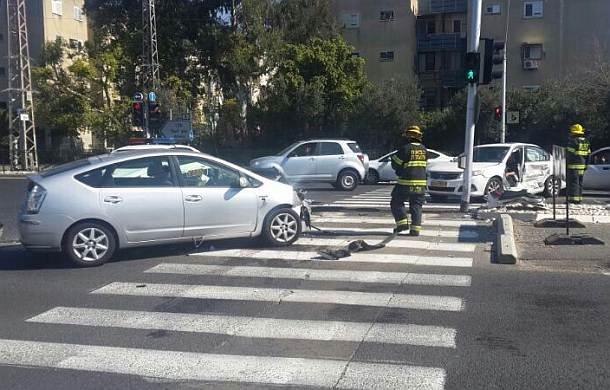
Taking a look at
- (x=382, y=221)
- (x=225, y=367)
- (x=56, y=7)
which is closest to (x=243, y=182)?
(x=382, y=221)

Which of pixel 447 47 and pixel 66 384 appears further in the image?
pixel 447 47

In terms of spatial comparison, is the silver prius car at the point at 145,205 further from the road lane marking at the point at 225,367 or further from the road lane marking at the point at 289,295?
the road lane marking at the point at 225,367

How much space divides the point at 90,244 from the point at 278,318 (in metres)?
3.57

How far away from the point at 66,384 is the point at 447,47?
4535cm

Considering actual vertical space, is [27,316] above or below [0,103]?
below

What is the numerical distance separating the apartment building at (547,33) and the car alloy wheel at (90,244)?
1586 inches

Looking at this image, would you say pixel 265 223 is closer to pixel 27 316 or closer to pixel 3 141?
pixel 27 316

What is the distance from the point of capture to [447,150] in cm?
3703

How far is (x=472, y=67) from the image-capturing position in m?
13.2

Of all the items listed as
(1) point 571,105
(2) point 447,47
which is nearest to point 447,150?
(1) point 571,105

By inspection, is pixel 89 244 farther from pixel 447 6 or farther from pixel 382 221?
pixel 447 6

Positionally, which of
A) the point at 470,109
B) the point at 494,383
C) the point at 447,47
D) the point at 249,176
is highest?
the point at 447,47

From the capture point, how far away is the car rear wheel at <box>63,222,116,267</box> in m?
8.83

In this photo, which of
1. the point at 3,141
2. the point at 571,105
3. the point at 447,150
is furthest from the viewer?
the point at 3,141
